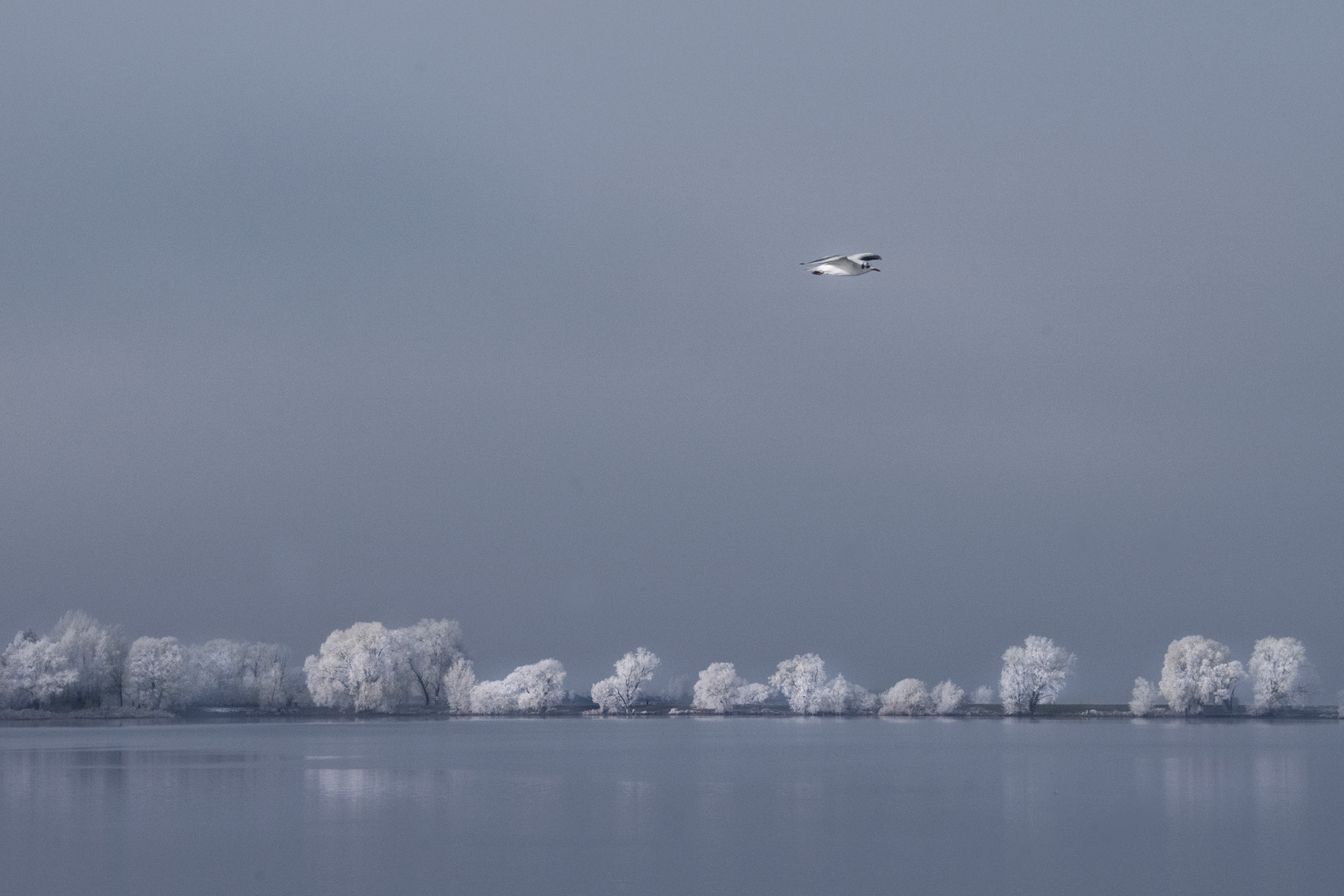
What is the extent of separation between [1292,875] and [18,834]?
31625 mm

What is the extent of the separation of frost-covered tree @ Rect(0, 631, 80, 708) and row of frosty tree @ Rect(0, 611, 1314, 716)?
0.10m

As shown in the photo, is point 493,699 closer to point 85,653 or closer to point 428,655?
point 428,655

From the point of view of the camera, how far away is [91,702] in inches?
4820

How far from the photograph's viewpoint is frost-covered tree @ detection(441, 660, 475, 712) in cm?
13312

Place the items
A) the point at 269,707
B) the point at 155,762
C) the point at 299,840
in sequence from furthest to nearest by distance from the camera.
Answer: the point at 269,707, the point at 155,762, the point at 299,840

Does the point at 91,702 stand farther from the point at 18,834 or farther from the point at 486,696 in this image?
the point at 18,834

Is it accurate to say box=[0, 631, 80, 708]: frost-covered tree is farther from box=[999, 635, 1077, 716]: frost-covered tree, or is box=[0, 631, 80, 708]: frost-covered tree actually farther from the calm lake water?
box=[999, 635, 1077, 716]: frost-covered tree

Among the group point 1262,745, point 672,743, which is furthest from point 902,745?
point 1262,745

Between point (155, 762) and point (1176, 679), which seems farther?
point (1176, 679)

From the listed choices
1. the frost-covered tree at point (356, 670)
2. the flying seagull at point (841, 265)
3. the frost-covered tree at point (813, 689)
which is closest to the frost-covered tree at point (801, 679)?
the frost-covered tree at point (813, 689)

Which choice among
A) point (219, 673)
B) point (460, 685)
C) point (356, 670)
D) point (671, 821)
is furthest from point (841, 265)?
point (219, 673)

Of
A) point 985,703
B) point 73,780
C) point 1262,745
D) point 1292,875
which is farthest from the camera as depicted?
point 985,703

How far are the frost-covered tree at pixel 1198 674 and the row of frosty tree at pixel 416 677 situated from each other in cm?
11

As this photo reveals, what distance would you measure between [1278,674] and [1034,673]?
2166 centimetres
